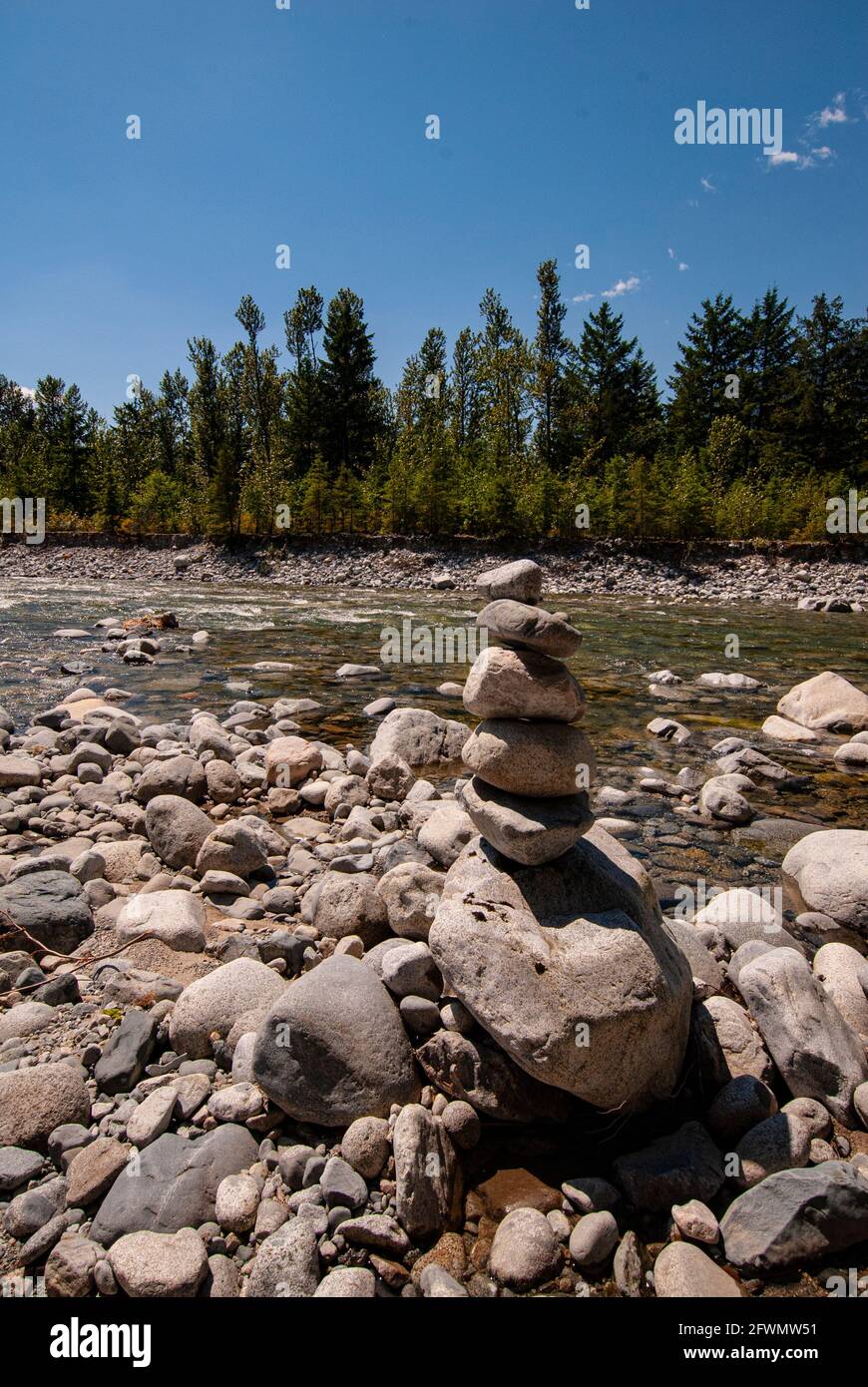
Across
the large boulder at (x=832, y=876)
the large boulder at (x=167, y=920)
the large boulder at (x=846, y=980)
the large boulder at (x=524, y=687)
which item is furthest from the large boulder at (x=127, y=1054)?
the large boulder at (x=832, y=876)

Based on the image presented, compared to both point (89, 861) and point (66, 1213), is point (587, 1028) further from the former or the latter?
point (89, 861)

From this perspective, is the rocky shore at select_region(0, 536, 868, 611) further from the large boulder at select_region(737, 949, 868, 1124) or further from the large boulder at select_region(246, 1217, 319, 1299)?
the large boulder at select_region(246, 1217, 319, 1299)

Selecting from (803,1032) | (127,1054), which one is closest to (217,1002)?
(127,1054)

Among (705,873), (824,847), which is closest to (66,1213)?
(705,873)

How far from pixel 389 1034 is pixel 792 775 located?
708cm

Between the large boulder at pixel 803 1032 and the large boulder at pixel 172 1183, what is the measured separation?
258 centimetres

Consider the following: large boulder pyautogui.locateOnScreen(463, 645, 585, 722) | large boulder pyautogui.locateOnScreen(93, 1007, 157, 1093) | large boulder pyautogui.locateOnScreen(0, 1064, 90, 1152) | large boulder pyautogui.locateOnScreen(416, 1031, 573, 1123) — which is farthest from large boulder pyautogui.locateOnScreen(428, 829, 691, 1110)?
large boulder pyautogui.locateOnScreen(0, 1064, 90, 1152)

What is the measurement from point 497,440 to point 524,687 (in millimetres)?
51647

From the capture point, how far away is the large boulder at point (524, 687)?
3826 millimetres

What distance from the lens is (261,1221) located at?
2650 mm

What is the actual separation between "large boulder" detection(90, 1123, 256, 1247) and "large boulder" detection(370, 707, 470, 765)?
537 cm

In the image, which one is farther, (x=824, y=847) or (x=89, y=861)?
(x=824, y=847)

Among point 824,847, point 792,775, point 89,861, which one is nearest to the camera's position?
point 89,861
